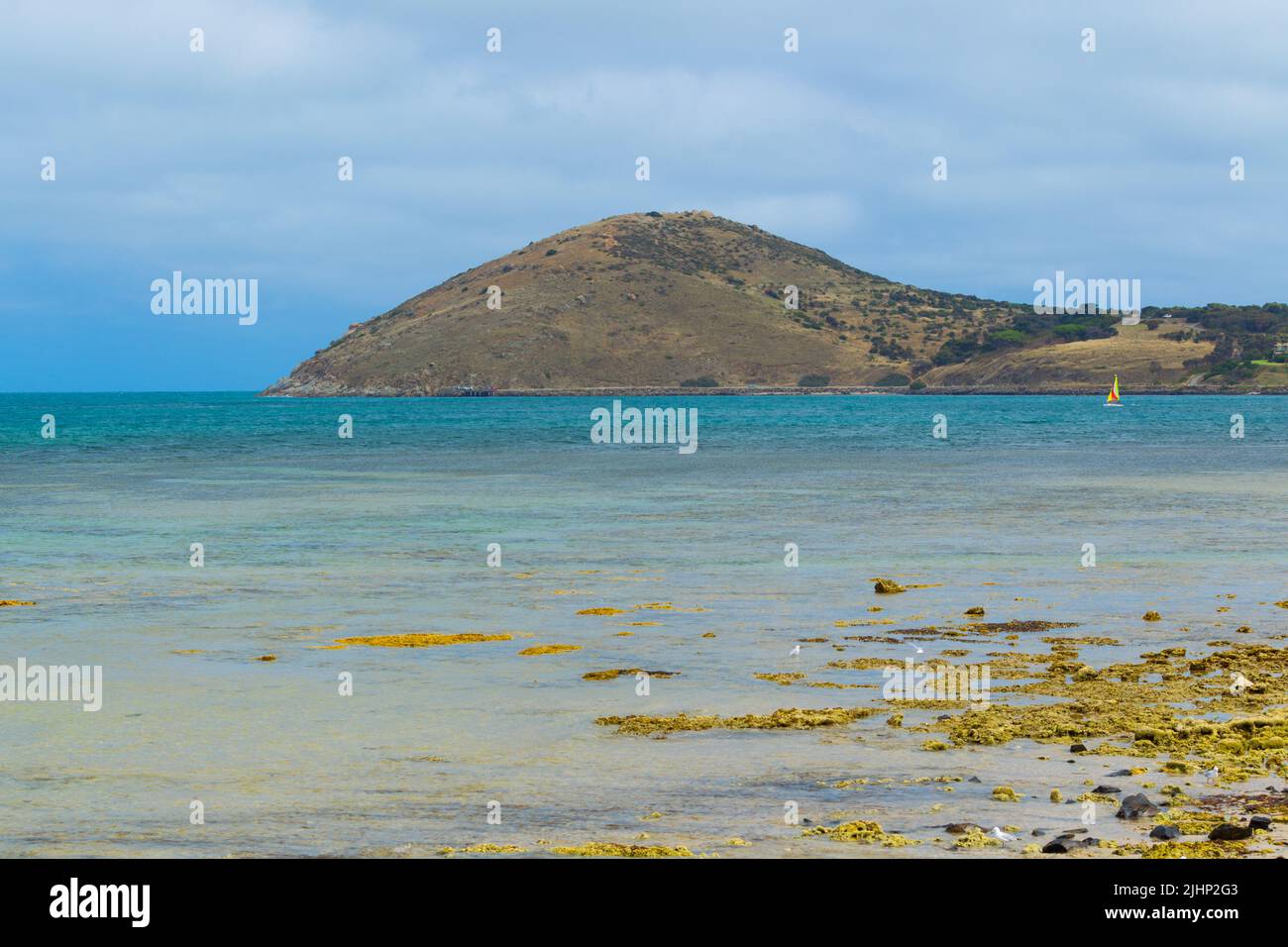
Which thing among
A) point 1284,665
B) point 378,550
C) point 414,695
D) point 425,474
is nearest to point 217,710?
point 414,695

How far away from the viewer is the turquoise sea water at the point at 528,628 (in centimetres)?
1012

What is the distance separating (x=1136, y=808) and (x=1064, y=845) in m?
1.03

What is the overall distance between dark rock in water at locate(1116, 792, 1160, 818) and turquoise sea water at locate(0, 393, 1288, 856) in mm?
328

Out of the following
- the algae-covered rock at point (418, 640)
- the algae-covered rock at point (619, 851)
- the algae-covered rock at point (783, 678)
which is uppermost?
the algae-covered rock at point (418, 640)

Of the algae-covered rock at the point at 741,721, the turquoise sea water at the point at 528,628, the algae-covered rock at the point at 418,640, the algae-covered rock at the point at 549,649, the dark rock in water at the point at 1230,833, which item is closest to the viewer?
the dark rock in water at the point at 1230,833

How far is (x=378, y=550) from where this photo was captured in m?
27.5

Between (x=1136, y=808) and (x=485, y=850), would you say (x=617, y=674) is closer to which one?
(x=485, y=850)

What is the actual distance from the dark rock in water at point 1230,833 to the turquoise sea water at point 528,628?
0.89 metres

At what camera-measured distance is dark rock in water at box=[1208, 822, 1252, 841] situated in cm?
880

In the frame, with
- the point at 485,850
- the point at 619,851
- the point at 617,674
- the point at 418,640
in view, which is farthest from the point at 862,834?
the point at 418,640

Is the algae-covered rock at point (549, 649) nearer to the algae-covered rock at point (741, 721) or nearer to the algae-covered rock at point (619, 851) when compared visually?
the algae-covered rock at point (741, 721)

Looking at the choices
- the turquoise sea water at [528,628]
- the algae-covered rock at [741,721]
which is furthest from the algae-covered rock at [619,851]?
the algae-covered rock at [741,721]

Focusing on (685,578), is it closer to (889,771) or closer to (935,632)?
(935,632)

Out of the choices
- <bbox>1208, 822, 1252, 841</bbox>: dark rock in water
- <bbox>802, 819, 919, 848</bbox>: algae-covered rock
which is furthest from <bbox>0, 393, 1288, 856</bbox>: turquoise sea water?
<bbox>1208, 822, 1252, 841</bbox>: dark rock in water
